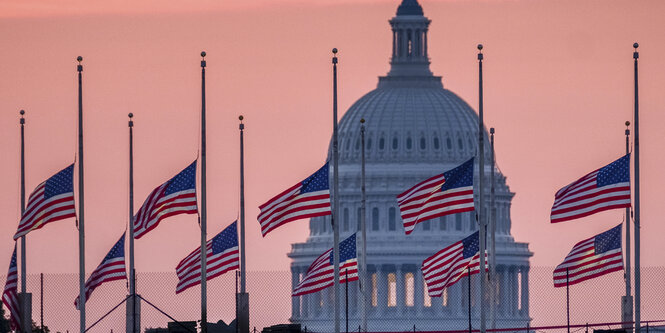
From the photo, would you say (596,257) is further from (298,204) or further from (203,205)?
(203,205)

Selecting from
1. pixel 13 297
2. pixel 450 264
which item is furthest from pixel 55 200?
pixel 450 264

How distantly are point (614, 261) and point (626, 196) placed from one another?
5411mm

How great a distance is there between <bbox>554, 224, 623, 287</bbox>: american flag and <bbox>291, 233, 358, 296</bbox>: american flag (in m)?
9.20

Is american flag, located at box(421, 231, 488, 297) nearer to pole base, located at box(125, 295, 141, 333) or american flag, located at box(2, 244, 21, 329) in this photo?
pole base, located at box(125, 295, 141, 333)

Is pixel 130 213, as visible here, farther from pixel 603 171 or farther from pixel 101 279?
pixel 603 171

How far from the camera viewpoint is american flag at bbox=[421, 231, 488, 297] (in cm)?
12750

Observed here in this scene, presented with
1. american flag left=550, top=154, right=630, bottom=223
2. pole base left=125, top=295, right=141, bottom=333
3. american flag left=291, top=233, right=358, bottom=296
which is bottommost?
pole base left=125, top=295, right=141, bottom=333

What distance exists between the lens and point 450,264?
12794cm

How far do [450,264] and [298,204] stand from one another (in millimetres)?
7373

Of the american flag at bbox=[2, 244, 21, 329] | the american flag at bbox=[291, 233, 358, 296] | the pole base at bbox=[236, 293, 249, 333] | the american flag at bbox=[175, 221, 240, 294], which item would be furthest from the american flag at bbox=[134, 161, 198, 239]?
the american flag at bbox=[2, 244, 21, 329]

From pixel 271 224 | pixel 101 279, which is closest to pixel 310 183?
pixel 271 224

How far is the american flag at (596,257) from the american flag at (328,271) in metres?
9.20

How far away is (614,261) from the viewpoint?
12238cm

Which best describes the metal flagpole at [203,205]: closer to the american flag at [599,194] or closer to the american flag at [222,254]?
the american flag at [222,254]
